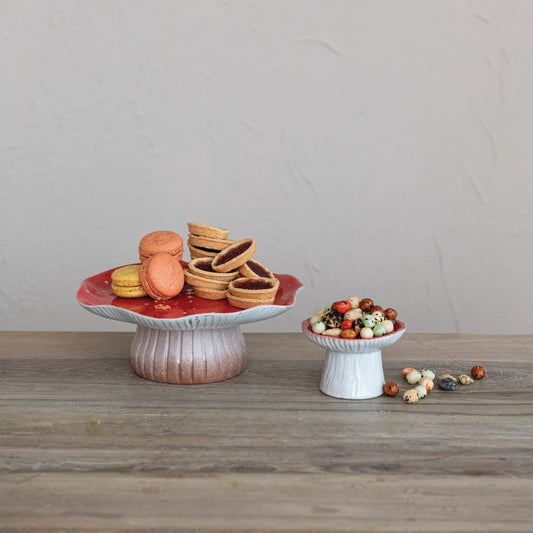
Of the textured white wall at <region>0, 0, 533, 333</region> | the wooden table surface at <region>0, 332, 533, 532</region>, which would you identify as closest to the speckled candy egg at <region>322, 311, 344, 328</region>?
the wooden table surface at <region>0, 332, 533, 532</region>

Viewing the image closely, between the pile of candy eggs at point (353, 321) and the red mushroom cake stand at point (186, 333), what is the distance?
0.21 feet

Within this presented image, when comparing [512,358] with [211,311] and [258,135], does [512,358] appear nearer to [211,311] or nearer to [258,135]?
[211,311]

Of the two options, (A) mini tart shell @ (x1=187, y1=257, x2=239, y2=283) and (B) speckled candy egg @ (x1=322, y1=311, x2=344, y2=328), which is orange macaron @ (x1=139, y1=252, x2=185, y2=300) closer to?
(A) mini tart shell @ (x1=187, y1=257, x2=239, y2=283)

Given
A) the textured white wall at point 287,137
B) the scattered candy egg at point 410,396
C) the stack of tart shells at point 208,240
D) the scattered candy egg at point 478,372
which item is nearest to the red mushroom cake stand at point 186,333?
the stack of tart shells at point 208,240

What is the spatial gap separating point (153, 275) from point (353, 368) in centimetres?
35

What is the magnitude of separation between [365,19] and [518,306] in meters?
1.10

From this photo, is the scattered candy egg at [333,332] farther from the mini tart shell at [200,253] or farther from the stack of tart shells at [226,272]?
the mini tart shell at [200,253]

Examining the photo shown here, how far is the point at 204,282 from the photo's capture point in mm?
1090

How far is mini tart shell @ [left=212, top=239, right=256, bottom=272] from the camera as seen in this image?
1.10m

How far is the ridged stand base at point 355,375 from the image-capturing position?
992mm

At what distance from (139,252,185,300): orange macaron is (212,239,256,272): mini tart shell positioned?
0.23 feet

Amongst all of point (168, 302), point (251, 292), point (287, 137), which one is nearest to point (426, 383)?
point (251, 292)

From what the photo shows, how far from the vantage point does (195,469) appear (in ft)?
2.56

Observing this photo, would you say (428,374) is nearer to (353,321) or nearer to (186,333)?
(353,321)
